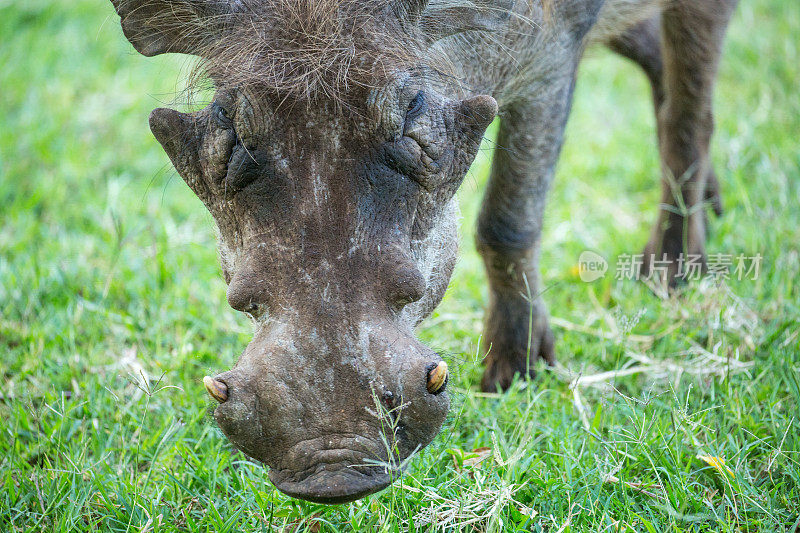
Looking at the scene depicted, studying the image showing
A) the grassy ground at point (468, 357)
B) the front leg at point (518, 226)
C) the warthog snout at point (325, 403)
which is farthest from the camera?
the front leg at point (518, 226)

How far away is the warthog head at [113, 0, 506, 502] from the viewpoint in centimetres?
185

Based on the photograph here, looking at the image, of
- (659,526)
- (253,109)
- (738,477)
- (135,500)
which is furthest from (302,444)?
(738,477)

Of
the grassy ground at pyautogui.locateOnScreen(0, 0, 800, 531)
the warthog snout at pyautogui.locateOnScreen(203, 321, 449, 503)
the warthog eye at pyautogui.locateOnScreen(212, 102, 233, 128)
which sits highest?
the warthog eye at pyautogui.locateOnScreen(212, 102, 233, 128)

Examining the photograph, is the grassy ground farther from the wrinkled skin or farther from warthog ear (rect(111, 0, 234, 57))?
the wrinkled skin

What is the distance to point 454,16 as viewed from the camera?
240cm

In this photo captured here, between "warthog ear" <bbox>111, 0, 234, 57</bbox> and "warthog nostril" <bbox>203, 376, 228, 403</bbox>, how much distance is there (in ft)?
3.32

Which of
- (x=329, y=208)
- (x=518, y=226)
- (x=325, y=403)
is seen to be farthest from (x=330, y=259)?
(x=518, y=226)

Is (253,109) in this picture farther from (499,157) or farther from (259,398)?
(499,157)

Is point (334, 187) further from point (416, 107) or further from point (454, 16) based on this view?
point (454, 16)

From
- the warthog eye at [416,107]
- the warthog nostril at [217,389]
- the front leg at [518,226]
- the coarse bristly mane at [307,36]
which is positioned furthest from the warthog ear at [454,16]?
the warthog nostril at [217,389]

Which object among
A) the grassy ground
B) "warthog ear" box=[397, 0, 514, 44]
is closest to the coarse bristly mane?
"warthog ear" box=[397, 0, 514, 44]

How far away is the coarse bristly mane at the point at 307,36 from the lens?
208cm

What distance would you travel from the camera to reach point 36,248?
13.5 ft

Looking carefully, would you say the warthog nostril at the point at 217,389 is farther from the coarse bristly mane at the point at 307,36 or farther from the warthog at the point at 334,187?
the coarse bristly mane at the point at 307,36
